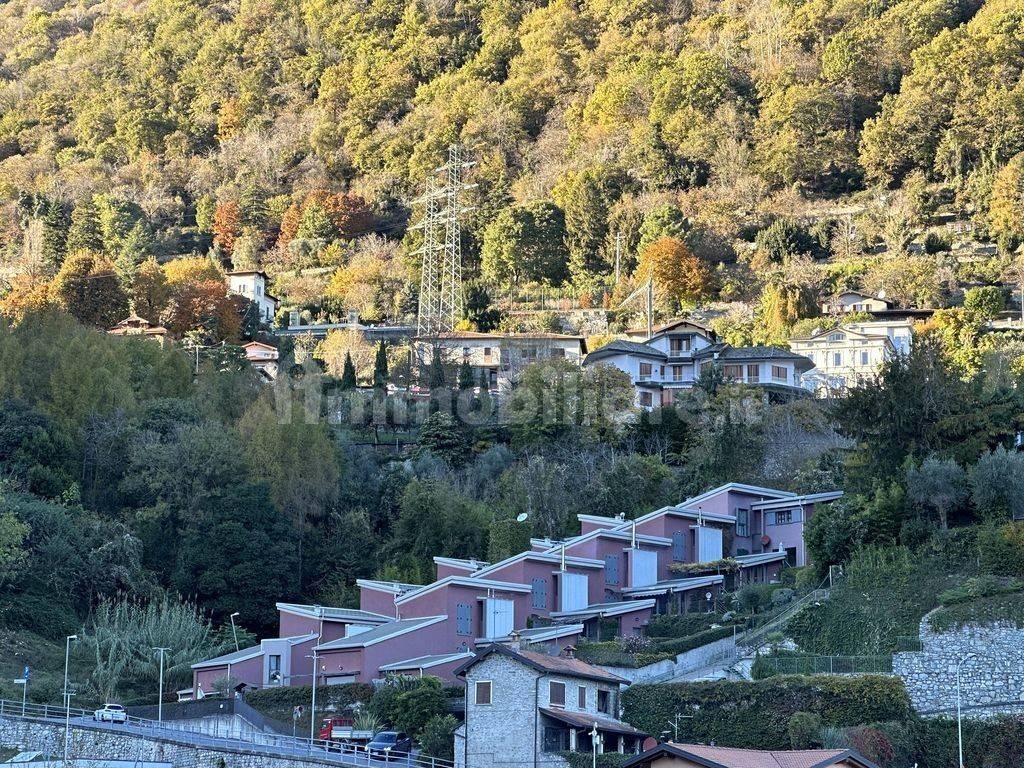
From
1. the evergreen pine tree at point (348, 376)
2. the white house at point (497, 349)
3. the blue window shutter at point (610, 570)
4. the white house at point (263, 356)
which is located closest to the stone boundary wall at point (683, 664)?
the blue window shutter at point (610, 570)

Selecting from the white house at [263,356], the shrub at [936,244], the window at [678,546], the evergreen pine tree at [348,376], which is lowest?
the window at [678,546]

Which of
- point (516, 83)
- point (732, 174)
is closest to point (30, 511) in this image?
point (732, 174)

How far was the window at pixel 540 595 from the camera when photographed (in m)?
44.6

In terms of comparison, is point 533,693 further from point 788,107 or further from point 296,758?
point 788,107

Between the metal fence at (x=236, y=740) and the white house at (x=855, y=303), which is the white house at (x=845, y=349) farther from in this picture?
the metal fence at (x=236, y=740)

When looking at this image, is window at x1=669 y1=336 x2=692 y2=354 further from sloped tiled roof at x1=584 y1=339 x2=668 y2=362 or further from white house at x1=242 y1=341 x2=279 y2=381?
white house at x1=242 y1=341 x2=279 y2=381

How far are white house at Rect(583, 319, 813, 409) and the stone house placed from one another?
29.7 m

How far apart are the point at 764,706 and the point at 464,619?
32.6 feet

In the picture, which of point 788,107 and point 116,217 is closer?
point 788,107

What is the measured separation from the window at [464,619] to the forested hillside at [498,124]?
138 feet

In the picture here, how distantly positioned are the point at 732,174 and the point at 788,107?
4.78 m

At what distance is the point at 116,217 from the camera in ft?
330

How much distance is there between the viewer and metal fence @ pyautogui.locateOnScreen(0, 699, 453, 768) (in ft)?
112

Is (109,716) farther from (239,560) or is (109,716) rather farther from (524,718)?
(239,560)
